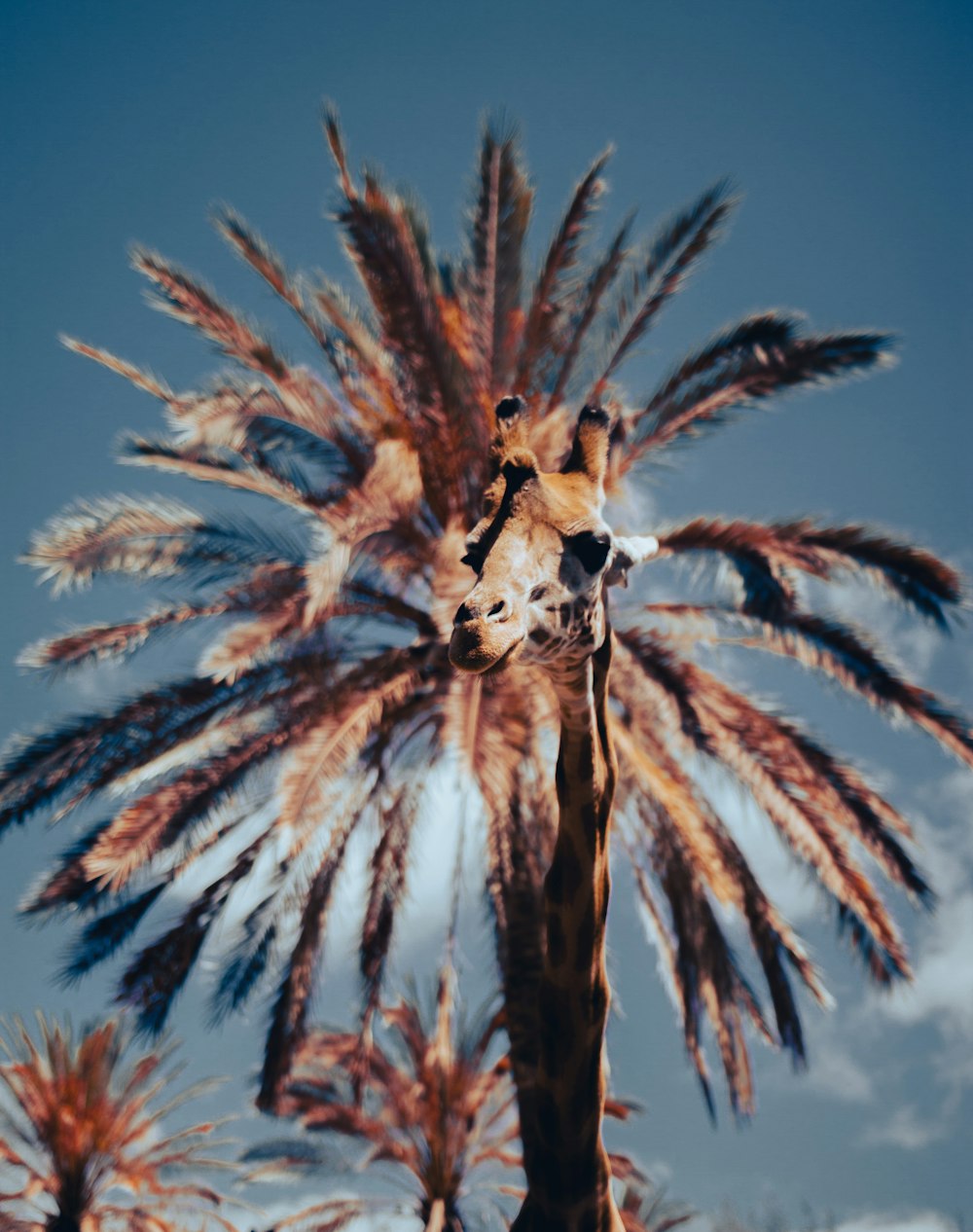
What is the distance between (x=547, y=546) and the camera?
4289mm

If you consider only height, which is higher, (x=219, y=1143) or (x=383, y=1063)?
(x=383, y=1063)

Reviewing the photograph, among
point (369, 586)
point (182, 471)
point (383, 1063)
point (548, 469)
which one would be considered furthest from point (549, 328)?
point (383, 1063)

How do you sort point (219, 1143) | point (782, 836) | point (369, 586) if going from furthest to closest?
point (219, 1143) < point (369, 586) < point (782, 836)

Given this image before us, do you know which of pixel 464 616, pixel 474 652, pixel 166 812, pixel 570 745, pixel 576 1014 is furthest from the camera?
pixel 166 812

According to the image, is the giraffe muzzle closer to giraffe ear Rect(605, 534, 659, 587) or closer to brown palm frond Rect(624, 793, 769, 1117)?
giraffe ear Rect(605, 534, 659, 587)

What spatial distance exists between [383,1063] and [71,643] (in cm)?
715

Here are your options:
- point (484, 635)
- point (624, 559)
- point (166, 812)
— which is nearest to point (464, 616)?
point (484, 635)

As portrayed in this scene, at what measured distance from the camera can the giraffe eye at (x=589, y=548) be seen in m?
4.37

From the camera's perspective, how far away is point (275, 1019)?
→ 8.74 meters

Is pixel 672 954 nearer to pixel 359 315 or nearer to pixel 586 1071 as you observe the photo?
pixel 586 1071

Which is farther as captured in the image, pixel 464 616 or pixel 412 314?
pixel 412 314

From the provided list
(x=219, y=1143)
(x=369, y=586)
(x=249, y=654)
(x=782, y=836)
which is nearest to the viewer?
(x=249, y=654)

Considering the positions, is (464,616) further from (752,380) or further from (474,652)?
(752,380)

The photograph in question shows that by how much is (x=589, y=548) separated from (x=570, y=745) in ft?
4.48
